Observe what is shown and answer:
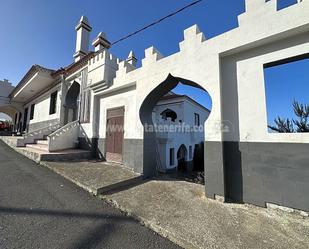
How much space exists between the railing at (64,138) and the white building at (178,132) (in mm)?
6545

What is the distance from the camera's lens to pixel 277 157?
134 inches

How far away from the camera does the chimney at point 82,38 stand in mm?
11359

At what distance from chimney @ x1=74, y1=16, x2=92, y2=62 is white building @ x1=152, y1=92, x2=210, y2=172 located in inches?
282

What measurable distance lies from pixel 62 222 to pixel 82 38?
39.4 ft

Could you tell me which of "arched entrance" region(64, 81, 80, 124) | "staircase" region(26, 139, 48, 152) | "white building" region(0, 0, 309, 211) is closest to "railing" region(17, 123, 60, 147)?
"staircase" region(26, 139, 48, 152)

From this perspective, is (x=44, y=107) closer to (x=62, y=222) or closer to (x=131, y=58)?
(x=131, y=58)

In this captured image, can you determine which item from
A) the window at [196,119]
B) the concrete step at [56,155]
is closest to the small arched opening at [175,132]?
the window at [196,119]

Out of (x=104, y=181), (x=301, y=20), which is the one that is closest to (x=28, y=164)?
(x=104, y=181)

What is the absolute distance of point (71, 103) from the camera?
1129cm

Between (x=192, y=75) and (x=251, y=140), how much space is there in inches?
89.2

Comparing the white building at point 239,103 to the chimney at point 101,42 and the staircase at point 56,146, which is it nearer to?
the staircase at point 56,146

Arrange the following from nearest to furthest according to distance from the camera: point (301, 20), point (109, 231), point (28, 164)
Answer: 1. point (109, 231)
2. point (301, 20)
3. point (28, 164)

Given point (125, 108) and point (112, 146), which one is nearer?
point (125, 108)

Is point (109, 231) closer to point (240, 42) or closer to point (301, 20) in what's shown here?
point (240, 42)
